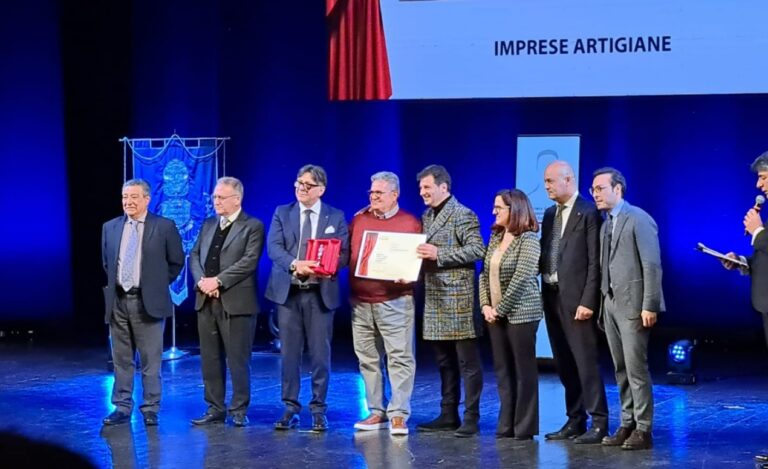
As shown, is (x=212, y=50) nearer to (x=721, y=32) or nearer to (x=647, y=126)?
(x=647, y=126)

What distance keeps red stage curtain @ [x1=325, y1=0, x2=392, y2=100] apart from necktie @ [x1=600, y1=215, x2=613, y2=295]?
3.67 meters

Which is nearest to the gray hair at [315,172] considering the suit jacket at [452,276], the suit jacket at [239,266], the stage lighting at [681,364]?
the suit jacket at [239,266]

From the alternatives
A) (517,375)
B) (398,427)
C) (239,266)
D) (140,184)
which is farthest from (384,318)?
(140,184)

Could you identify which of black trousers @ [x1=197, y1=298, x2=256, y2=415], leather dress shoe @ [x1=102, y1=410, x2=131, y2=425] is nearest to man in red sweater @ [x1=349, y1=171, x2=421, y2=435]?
black trousers @ [x1=197, y1=298, x2=256, y2=415]

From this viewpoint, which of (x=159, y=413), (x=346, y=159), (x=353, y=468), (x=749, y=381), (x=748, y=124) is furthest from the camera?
(x=346, y=159)

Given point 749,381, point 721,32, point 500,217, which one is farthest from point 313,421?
point 721,32

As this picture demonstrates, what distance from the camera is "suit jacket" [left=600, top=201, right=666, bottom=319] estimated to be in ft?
17.4

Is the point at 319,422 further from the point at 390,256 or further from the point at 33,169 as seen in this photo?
the point at 33,169

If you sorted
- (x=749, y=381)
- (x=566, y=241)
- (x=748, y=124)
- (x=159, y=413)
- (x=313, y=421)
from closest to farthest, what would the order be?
1. (x=566, y=241)
2. (x=313, y=421)
3. (x=159, y=413)
4. (x=749, y=381)
5. (x=748, y=124)

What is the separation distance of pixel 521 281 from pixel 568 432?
836 millimetres

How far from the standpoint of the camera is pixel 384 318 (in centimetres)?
586

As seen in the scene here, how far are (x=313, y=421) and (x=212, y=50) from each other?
5.08 m

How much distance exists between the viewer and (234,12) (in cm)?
1013

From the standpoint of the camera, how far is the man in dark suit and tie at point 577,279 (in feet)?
18.0
